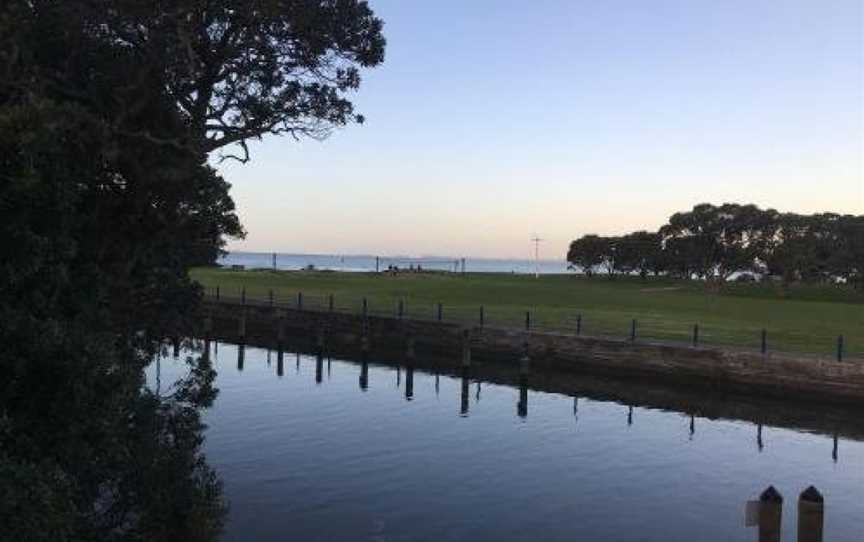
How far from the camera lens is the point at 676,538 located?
54.1ft

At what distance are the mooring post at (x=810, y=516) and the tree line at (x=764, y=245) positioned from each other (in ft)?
268

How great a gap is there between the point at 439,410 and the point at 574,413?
15.4 feet

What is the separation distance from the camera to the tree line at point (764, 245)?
297ft

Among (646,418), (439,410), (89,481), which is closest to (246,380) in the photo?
(439,410)

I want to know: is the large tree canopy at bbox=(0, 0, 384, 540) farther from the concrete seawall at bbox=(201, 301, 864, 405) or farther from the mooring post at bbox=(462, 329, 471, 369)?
the mooring post at bbox=(462, 329, 471, 369)

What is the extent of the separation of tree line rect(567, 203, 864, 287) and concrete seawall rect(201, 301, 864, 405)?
58573 millimetres

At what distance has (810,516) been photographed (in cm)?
1248

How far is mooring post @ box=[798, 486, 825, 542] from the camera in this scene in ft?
40.9

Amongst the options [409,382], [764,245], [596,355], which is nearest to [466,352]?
[409,382]

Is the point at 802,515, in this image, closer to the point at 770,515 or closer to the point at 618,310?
the point at 770,515

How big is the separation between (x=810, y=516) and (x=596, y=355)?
76.0 feet

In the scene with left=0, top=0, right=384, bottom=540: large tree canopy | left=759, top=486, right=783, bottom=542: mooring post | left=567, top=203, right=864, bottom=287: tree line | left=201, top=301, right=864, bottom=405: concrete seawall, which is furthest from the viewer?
left=567, top=203, right=864, bottom=287: tree line

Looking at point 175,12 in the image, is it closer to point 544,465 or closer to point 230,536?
point 230,536

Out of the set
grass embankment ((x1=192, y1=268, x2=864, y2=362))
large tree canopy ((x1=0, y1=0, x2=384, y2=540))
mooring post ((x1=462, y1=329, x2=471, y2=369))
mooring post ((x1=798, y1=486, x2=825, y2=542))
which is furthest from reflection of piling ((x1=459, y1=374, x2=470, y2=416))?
mooring post ((x1=798, y1=486, x2=825, y2=542))
